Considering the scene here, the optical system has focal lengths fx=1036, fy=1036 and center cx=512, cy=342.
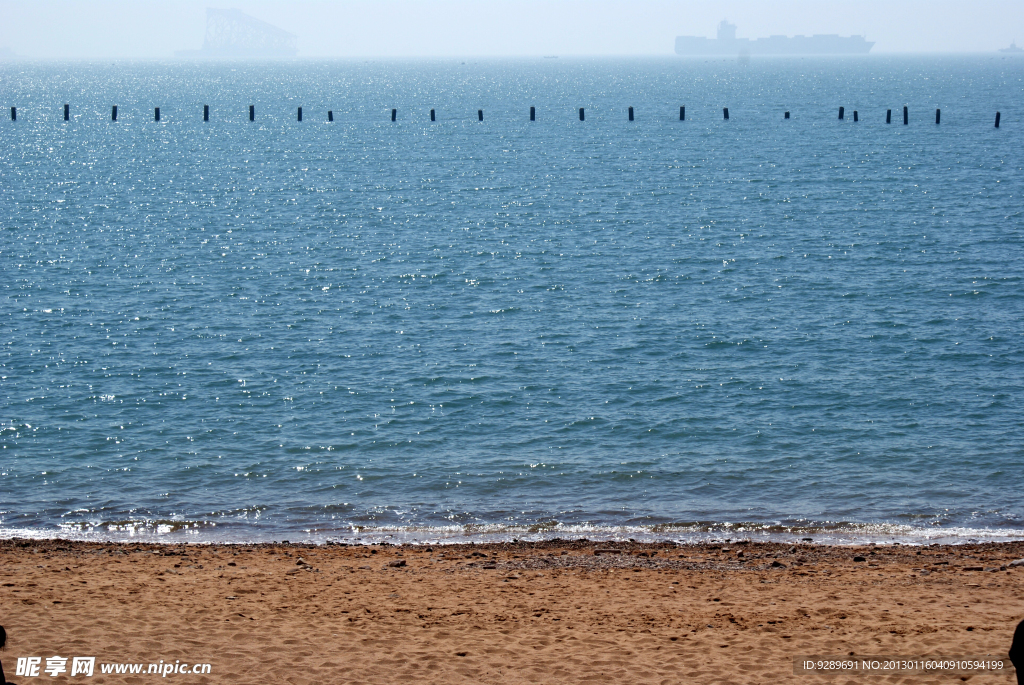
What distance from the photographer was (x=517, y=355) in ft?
103

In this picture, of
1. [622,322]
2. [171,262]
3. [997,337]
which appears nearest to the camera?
[997,337]

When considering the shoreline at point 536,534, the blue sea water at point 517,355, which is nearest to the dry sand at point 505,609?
the shoreline at point 536,534

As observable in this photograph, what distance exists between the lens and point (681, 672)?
1220 centimetres

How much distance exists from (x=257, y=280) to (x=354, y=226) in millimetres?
12464

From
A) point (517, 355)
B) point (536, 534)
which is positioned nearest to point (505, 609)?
point (536, 534)

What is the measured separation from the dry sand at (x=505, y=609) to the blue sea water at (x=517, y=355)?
212cm

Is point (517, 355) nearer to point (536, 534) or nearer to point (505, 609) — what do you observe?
point (536, 534)

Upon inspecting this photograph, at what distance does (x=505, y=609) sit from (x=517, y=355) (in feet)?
55.9

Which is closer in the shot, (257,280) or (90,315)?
(90,315)

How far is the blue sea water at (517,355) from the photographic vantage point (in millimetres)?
21547

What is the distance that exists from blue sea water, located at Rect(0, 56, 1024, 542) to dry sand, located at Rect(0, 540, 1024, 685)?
6.95ft

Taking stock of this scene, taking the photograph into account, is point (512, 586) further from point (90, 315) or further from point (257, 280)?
point (257, 280)

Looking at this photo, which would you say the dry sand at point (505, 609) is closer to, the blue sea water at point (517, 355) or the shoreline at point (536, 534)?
the shoreline at point (536, 534)

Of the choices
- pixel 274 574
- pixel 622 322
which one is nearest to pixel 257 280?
pixel 622 322
